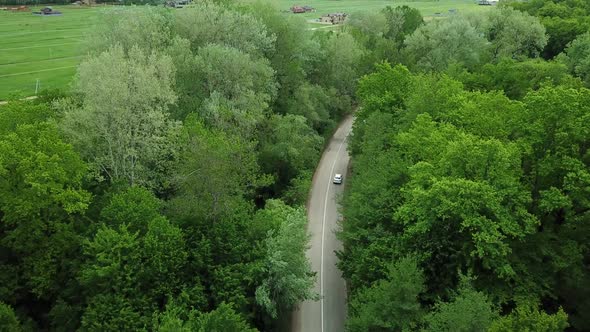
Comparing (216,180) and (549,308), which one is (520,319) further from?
(216,180)

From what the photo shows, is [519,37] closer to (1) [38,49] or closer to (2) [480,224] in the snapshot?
(2) [480,224]

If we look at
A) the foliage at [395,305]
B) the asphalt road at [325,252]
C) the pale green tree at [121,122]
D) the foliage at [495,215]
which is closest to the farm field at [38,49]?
the pale green tree at [121,122]

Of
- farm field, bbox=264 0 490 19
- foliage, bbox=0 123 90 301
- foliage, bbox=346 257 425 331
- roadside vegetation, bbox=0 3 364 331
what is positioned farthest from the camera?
farm field, bbox=264 0 490 19

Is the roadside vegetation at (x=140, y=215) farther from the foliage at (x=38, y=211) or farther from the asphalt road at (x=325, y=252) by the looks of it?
the asphalt road at (x=325, y=252)

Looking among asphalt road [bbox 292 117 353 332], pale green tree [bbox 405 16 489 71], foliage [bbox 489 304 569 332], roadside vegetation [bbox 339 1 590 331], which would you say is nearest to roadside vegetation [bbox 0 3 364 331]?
asphalt road [bbox 292 117 353 332]

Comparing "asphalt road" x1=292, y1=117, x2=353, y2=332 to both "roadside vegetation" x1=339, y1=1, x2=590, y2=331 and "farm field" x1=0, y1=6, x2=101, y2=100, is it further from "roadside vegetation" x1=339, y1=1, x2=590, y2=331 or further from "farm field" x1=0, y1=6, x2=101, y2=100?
"farm field" x1=0, y1=6, x2=101, y2=100

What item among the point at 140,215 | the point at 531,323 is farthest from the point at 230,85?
the point at 531,323

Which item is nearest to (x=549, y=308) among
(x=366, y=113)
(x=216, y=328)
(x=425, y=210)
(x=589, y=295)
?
(x=589, y=295)
